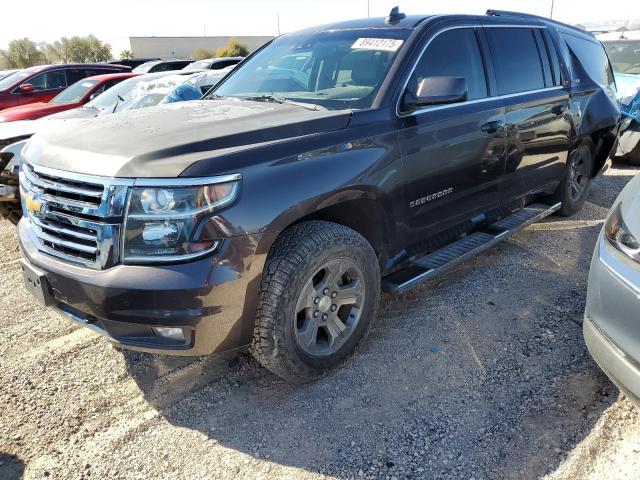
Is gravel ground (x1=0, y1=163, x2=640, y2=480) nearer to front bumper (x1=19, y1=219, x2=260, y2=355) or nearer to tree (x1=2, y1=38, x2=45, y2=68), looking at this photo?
front bumper (x1=19, y1=219, x2=260, y2=355)

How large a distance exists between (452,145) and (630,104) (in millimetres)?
5952

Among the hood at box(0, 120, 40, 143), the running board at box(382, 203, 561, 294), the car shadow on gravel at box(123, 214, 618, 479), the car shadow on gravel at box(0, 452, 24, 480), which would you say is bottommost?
the car shadow on gravel at box(123, 214, 618, 479)

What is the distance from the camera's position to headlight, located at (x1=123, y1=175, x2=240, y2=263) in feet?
7.23

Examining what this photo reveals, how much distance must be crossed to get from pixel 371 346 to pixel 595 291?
134cm

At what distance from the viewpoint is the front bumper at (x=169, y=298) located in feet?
7.25

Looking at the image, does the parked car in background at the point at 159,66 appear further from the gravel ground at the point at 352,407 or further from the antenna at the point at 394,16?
the gravel ground at the point at 352,407

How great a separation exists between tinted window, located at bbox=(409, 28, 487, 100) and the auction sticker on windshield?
0.63 ft

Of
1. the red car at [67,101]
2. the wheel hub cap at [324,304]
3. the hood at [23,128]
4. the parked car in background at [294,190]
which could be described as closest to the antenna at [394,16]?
the parked car in background at [294,190]

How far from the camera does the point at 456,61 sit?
3.56 meters

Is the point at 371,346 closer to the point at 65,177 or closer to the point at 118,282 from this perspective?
the point at 118,282

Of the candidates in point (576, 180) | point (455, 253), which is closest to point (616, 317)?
point (455, 253)

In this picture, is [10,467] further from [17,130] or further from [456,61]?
[17,130]

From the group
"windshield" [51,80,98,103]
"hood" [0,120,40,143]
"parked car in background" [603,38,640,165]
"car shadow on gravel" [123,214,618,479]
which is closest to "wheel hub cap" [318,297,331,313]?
"car shadow on gravel" [123,214,618,479]

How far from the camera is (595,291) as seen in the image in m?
2.43
